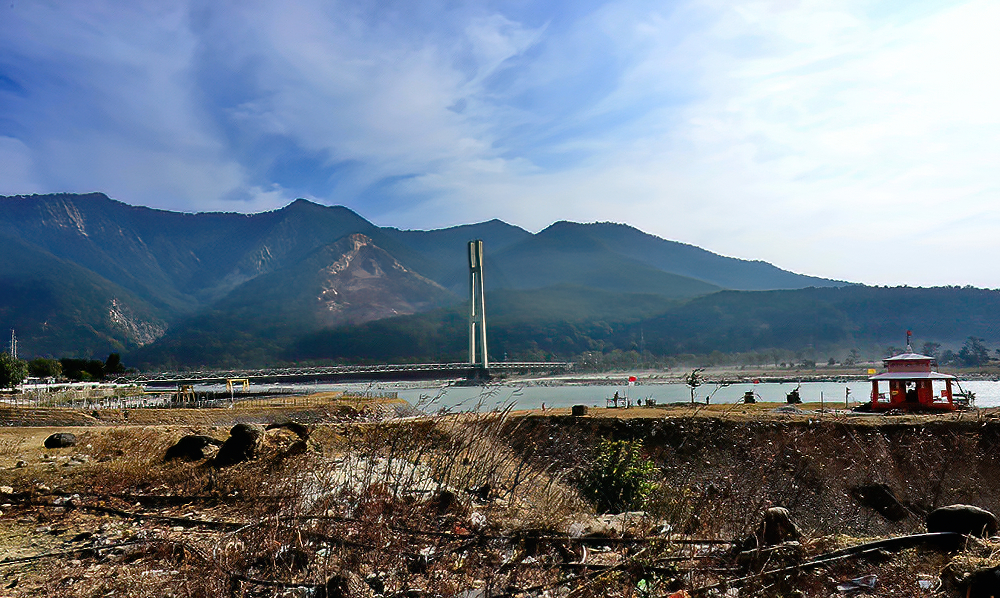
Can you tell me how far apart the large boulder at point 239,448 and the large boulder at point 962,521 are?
8.55 m

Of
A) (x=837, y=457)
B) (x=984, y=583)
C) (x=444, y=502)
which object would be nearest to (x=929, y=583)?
(x=984, y=583)

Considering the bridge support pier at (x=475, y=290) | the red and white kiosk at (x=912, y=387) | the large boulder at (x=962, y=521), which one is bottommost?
the red and white kiosk at (x=912, y=387)

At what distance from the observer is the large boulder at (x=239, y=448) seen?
948 cm

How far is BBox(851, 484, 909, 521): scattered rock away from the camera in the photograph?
1545cm

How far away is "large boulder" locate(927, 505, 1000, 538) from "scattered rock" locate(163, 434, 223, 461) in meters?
10.1

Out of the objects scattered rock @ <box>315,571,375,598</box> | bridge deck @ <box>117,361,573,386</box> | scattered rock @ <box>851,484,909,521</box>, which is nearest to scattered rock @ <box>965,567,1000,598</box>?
scattered rock @ <box>315,571,375,598</box>

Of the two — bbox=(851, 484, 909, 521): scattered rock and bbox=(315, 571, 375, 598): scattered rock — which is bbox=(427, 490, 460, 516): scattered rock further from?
bbox=(851, 484, 909, 521): scattered rock

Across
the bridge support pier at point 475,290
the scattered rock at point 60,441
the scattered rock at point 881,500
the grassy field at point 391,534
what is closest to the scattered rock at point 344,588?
the grassy field at point 391,534

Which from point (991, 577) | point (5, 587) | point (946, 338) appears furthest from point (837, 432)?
point (946, 338)

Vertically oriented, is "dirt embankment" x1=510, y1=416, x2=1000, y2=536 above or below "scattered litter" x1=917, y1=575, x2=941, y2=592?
below

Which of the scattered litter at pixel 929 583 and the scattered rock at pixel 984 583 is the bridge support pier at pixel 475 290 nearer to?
the scattered litter at pixel 929 583

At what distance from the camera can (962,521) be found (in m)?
5.20

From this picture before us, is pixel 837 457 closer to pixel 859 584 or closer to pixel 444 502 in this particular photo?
pixel 859 584

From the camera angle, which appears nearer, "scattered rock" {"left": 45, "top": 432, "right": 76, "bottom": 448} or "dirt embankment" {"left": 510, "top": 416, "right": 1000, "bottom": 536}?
"scattered rock" {"left": 45, "top": 432, "right": 76, "bottom": 448}
